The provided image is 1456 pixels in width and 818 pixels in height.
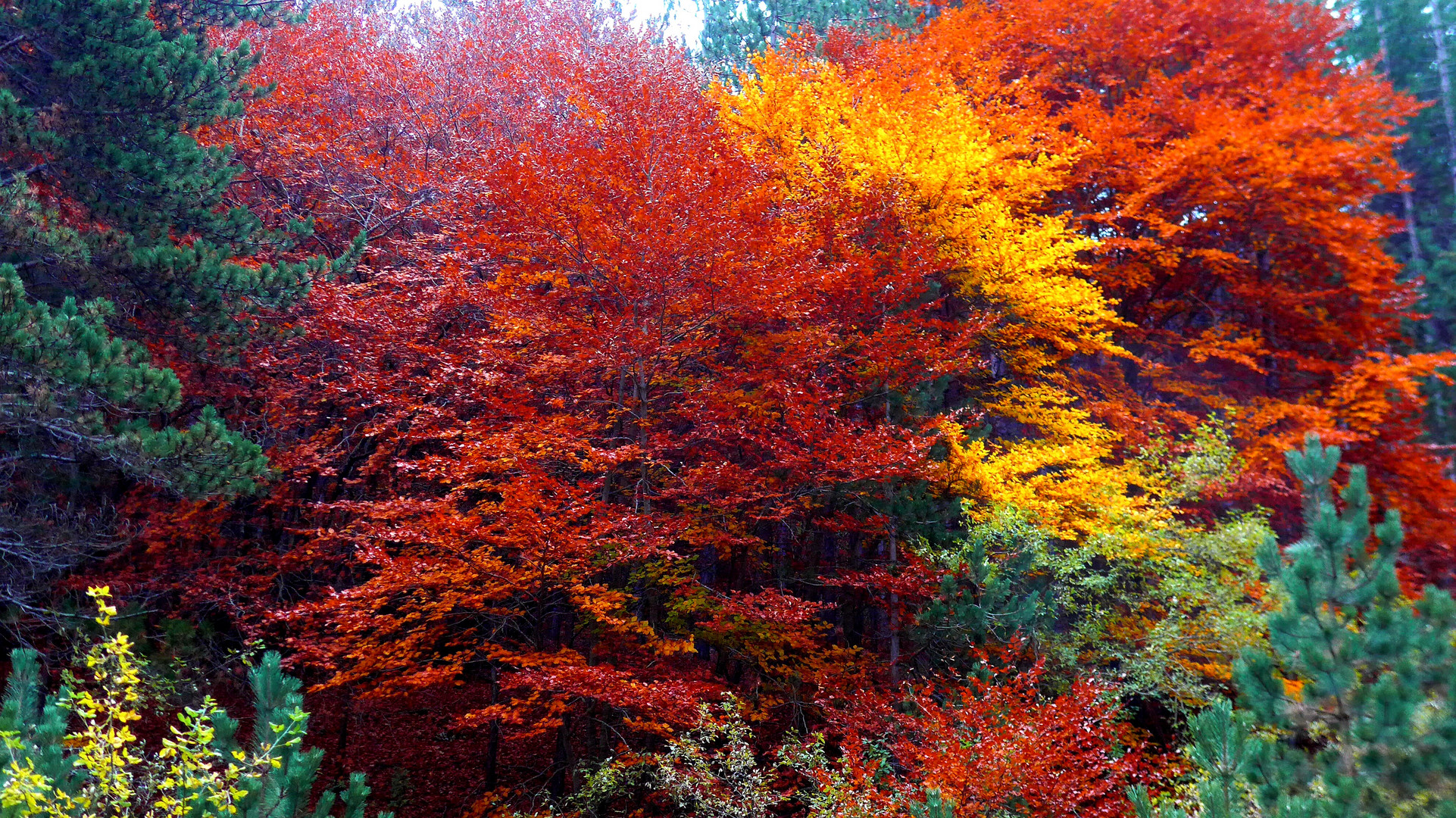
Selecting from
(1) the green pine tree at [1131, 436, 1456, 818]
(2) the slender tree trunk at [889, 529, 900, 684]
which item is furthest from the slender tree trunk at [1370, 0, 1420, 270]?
(1) the green pine tree at [1131, 436, 1456, 818]

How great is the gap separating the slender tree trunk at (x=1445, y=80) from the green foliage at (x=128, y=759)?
26987 mm

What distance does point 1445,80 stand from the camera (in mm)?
20750

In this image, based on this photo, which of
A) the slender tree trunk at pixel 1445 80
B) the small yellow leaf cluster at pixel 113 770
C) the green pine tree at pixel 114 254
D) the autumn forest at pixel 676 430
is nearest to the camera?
the small yellow leaf cluster at pixel 113 770

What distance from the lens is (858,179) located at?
37.0ft

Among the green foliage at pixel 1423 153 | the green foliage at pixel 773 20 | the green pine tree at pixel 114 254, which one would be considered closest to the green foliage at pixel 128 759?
the green pine tree at pixel 114 254

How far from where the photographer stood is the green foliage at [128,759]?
11.9 feet

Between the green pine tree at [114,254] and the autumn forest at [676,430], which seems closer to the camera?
the green pine tree at [114,254]

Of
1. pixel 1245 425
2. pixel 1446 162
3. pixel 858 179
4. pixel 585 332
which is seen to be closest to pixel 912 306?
pixel 858 179

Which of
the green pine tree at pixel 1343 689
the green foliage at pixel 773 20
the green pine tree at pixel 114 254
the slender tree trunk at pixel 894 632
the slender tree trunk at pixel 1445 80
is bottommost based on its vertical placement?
the slender tree trunk at pixel 894 632

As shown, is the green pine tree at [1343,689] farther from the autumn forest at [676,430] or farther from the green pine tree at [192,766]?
the green pine tree at [192,766]

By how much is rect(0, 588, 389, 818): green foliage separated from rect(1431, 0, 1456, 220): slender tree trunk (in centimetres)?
2699

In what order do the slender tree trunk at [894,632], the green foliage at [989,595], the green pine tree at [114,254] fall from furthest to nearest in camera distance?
the slender tree trunk at [894,632] → the green foliage at [989,595] → the green pine tree at [114,254]

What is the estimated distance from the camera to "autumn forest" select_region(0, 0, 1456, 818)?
6.89 metres

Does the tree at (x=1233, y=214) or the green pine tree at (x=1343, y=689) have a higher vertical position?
the tree at (x=1233, y=214)
